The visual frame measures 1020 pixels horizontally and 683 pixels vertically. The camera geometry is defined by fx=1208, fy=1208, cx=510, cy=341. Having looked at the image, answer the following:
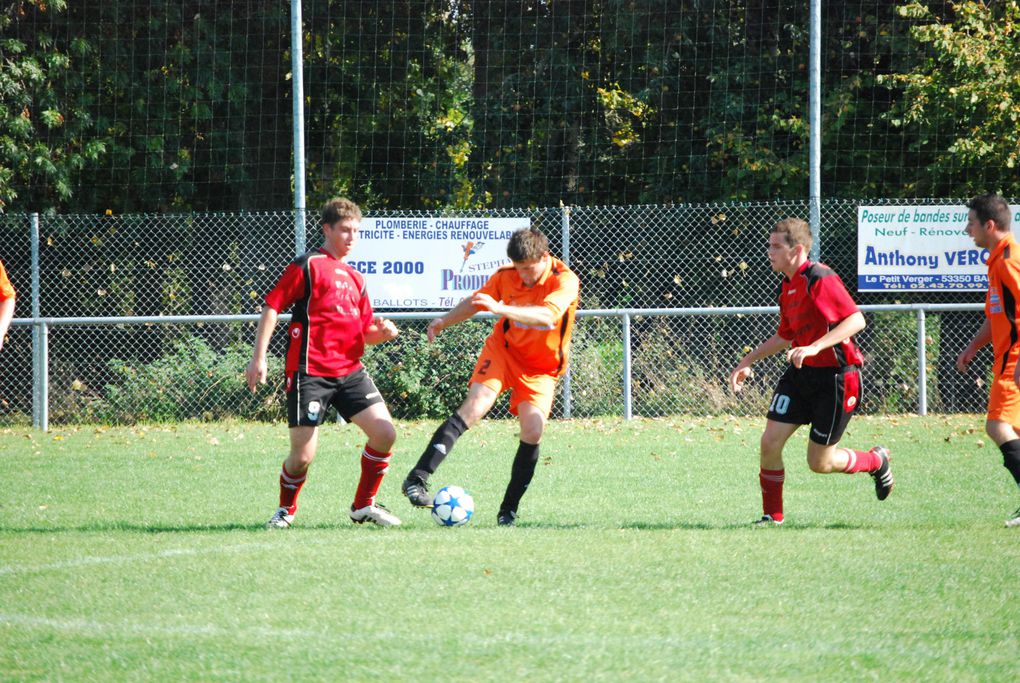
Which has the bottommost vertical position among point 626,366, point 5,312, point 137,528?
point 137,528

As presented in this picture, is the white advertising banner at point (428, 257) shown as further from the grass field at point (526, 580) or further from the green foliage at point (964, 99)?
the green foliage at point (964, 99)

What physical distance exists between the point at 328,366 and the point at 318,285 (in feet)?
1.56

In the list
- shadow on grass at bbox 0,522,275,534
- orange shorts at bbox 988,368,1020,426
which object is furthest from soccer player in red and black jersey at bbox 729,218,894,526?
shadow on grass at bbox 0,522,275,534

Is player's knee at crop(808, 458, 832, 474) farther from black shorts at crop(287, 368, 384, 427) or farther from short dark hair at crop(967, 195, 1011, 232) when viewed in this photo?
black shorts at crop(287, 368, 384, 427)

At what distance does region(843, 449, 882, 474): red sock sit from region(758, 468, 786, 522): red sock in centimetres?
44

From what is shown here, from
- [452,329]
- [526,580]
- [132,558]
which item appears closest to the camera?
[526,580]

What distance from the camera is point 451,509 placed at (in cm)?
713

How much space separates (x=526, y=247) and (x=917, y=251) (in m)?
8.93

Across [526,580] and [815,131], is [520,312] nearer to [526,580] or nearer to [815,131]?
[526,580]

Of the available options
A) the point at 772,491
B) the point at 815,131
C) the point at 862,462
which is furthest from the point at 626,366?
the point at 772,491

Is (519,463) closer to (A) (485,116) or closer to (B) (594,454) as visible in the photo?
(B) (594,454)

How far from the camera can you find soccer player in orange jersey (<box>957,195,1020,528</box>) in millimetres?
6984

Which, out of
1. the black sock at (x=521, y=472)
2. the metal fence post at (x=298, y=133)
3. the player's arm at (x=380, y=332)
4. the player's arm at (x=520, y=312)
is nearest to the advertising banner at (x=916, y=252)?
the metal fence post at (x=298, y=133)

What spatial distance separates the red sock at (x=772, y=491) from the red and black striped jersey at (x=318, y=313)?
2.53m
